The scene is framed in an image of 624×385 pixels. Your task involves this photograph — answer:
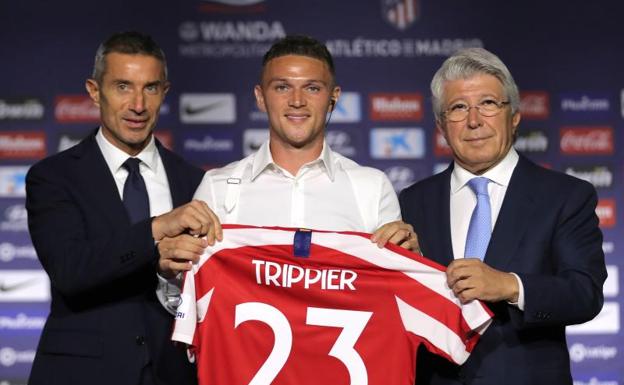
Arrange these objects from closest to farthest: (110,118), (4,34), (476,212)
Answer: (476,212), (110,118), (4,34)

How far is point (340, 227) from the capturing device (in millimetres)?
2336

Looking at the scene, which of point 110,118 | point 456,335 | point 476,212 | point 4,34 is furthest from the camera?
point 4,34

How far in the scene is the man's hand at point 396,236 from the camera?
218 cm

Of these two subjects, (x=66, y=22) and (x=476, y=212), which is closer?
(x=476, y=212)

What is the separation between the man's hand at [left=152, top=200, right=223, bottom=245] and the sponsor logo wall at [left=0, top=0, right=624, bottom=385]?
2.55 meters

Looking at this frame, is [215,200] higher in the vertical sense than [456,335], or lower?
higher

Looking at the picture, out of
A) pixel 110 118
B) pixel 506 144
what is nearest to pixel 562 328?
pixel 506 144

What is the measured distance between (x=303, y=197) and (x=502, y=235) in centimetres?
52

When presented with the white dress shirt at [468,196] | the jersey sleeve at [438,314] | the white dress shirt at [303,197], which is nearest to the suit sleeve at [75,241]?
the white dress shirt at [303,197]

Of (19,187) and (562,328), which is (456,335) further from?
(19,187)

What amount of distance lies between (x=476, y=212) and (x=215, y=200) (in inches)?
26.6

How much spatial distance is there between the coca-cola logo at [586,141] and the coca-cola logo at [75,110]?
Result: 2488mm

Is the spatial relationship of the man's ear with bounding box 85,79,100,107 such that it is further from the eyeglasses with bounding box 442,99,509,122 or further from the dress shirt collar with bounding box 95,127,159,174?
the eyeglasses with bounding box 442,99,509,122

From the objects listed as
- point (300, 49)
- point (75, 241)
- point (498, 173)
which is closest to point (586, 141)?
point (498, 173)
